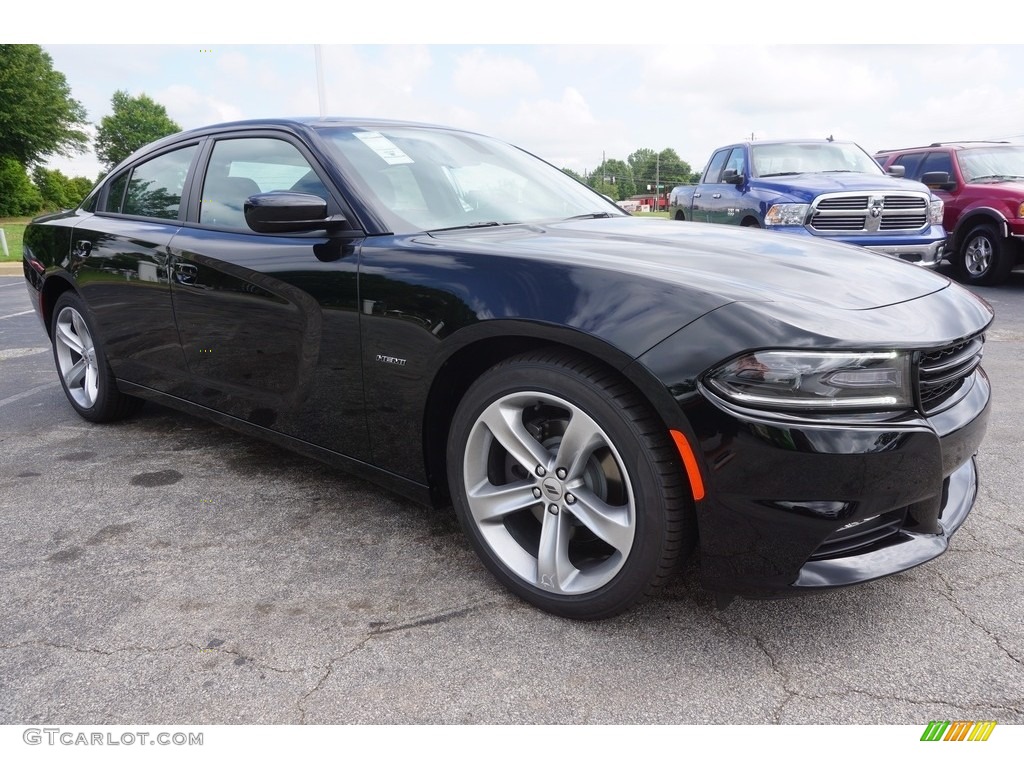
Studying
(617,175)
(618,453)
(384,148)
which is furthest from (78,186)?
(617,175)

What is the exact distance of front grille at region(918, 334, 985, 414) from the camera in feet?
6.36

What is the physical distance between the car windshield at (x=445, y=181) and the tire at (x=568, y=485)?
793 mm

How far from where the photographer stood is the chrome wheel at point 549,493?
209 cm

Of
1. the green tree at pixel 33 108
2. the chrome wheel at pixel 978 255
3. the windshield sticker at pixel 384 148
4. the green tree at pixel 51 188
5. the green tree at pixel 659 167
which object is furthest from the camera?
the green tree at pixel 659 167

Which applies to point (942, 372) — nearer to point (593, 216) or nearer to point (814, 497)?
point (814, 497)

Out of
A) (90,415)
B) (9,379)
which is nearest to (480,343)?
(90,415)

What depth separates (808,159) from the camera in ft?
28.8

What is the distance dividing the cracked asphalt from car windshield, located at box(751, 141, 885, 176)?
6216mm

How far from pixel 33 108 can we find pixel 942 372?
5285 cm

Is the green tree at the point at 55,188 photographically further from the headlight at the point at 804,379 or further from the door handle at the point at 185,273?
the headlight at the point at 804,379

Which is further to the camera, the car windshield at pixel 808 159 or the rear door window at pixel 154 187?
the car windshield at pixel 808 159

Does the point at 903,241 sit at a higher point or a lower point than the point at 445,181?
lower

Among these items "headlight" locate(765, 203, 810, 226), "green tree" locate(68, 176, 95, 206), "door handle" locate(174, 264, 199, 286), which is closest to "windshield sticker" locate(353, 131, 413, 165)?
"door handle" locate(174, 264, 199, 286)
